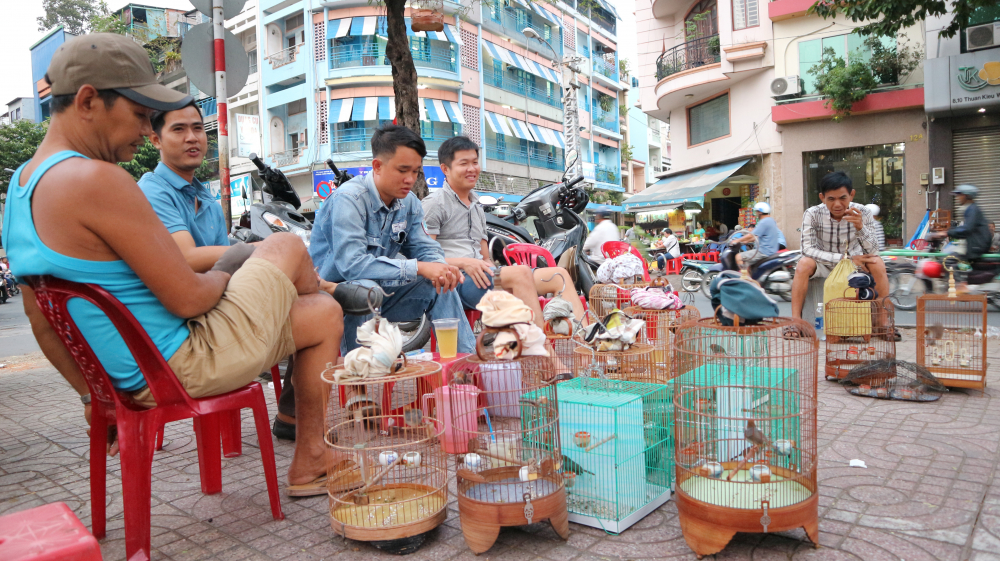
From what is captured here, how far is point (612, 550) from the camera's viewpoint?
6.70 ft

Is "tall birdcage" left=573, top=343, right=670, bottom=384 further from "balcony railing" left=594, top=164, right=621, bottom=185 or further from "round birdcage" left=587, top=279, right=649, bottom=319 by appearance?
"balcony railing" left=594, top=164, right=621, bottom=185

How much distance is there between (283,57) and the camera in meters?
24.1

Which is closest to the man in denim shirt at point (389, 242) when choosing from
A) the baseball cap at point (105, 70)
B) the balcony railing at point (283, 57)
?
the baseball cap at point (105, 70)

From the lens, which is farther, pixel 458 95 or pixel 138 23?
pixel 138 23

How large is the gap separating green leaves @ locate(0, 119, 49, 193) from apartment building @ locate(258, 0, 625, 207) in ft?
31.0

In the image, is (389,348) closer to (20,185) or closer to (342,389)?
(342,389)

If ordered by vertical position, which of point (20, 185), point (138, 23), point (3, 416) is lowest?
point (3, 416)

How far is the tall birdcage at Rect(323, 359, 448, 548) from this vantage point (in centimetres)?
209

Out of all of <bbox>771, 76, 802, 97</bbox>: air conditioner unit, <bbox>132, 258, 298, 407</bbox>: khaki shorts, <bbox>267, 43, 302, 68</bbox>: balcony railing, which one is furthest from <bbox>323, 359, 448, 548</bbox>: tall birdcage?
<bbox>267, 43, 302, 68</bbox>: balcony railing

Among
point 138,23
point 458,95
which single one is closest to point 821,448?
point 458,95

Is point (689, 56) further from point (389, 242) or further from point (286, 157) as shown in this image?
point (389, 242)

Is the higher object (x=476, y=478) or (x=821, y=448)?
(x=476, y=478)

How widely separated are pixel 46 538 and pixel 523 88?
29189 mm

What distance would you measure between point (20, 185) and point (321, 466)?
144 cm
